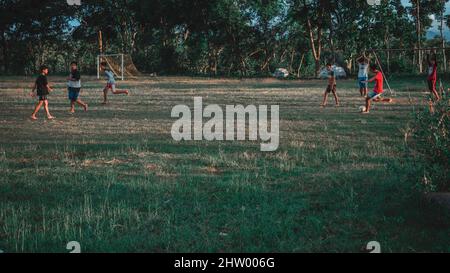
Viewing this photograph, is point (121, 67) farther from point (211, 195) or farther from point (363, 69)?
point (211, 195)

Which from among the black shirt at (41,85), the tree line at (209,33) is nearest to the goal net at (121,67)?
the tree line at (209,33)

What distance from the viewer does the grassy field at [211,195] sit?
5.36m

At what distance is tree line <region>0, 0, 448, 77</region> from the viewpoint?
4872cm

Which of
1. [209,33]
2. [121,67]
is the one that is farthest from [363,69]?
[209,33]

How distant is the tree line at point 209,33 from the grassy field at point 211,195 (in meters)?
39.1

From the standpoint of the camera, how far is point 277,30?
55.5 m

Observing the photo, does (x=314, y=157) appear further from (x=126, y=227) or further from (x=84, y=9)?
(x=84, y=9)

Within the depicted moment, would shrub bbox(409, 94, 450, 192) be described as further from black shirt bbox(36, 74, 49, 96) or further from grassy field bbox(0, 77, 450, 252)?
black shirt bbox(36, 74, 49, 96)

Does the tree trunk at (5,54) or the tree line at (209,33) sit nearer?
the tree line at (209,33)

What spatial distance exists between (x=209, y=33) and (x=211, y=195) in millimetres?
49531

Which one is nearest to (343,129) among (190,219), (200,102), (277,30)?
(190,219)

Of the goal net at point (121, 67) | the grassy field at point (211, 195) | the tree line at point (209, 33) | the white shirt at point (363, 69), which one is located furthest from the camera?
the tree line at point (209, 33)

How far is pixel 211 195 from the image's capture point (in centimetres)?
699

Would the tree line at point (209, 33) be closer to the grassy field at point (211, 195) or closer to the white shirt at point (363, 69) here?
the white shirt at point (363, 69)
